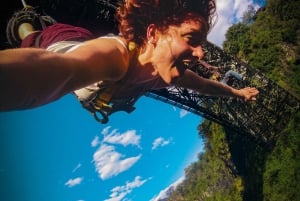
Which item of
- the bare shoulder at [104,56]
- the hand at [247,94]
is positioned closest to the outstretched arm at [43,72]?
the bare shoulder at [104,56]

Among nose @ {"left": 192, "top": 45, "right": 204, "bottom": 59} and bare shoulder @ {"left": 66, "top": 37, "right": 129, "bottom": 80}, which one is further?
nose @ {"left": 192, "top": 45, "right": 204, "bottom": 59}

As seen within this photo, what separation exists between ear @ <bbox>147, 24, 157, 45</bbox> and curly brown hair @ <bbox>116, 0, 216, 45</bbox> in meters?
0.01

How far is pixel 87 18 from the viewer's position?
165 inches

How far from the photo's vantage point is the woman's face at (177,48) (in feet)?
4.24

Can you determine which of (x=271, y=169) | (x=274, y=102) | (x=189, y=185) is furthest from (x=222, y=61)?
(x=189, y=185)

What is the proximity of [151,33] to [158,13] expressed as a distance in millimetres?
75

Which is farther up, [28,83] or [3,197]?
[28,83]

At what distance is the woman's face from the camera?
4.24 feet

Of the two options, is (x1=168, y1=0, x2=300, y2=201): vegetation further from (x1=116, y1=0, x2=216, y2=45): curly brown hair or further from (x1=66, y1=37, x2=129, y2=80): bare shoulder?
(x1=66, y1=37, x2=129, y2=80): bare shoulder

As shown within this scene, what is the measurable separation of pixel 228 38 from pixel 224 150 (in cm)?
402

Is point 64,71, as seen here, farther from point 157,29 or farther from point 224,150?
point 224,150

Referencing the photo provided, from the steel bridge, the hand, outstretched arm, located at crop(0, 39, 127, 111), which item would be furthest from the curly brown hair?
the steel bridge

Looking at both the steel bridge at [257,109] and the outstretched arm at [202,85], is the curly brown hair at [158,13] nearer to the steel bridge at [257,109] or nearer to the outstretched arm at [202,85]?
the outstretched arm at [202,85]

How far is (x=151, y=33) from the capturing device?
4.44 feet
